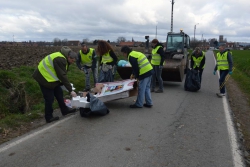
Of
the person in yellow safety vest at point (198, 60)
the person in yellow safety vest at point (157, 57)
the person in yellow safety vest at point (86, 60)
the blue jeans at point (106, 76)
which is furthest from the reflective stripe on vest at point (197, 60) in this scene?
the person in yellow safety vest at point (86, 60)

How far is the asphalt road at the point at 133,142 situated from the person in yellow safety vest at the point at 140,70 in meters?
0.40

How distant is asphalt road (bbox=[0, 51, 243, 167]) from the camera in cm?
411

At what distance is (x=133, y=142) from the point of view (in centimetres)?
485

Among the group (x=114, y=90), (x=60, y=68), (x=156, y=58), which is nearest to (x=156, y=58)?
(x=156, y=58)

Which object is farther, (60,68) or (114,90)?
(114,90)

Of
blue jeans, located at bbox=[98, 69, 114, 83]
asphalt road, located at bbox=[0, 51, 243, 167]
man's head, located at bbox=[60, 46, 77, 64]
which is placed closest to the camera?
asphalt road, located at bbox=[0, 51, 243, 167]

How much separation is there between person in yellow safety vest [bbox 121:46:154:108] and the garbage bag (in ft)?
10.6

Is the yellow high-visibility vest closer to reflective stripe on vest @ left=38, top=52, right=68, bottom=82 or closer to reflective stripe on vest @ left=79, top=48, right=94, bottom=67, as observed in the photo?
reflective stripe on vest @ left=79, top=48, right=94, bottom=67

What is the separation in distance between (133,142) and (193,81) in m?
6.01

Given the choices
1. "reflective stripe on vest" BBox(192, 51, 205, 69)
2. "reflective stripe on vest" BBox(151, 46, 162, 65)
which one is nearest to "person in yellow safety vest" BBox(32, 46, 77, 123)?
"reflective stripe on vest" BBox(151, 46, 162, 65)

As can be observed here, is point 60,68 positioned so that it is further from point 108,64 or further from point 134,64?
Answer: point 108,64

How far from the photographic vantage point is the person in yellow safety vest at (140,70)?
23.3 feet

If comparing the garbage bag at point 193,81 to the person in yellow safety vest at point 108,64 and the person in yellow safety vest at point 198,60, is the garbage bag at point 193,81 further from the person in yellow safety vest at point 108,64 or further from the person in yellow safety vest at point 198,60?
the person in yellow safety vest at point 108,64

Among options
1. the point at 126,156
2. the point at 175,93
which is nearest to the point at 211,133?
the point at 126,156
